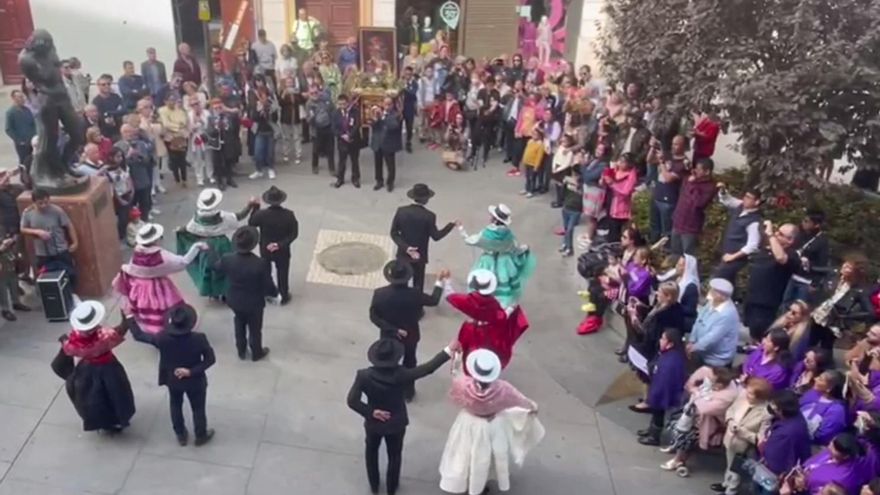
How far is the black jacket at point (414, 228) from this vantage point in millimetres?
9281

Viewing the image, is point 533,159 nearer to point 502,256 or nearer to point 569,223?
point 569,223

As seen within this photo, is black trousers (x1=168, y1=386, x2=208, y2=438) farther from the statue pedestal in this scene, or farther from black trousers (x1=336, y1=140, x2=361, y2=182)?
black trousers (x1=336, y1=140, x2=361, y2=182)

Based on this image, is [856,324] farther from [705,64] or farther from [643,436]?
[705,64]

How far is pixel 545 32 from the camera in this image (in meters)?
19.3

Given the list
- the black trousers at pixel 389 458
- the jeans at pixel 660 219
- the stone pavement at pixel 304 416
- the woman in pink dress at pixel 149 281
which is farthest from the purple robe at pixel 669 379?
the woman in pink dress at pixel 149 281

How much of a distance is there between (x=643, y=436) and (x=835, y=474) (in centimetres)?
222

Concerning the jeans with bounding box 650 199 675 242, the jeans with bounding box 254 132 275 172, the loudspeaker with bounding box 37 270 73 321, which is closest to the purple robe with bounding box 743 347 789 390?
the jeans with bounding box 650 199 675 242

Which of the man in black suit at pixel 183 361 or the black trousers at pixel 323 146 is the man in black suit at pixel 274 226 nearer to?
the man in black suit at pixel 183 361

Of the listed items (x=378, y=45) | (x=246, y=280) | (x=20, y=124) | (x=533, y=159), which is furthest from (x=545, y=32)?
(x=246, y=280)

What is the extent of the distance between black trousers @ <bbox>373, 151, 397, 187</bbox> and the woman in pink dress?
4869 mm

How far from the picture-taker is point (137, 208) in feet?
37.7

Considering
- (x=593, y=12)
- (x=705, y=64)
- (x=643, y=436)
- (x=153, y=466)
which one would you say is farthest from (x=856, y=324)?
(x=593, y=12)

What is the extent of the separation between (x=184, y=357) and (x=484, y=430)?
2.43 metres

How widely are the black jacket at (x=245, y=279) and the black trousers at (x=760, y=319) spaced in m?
4.73
